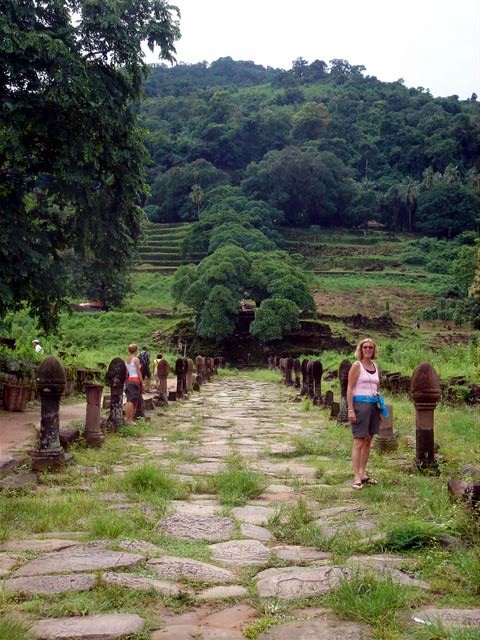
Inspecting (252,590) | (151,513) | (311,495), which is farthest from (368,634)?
(311,495)

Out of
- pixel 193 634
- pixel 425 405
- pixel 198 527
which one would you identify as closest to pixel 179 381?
pixel 425 405

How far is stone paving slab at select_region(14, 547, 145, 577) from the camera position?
3529 millimetres

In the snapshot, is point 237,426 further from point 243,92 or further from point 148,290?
point 243,92

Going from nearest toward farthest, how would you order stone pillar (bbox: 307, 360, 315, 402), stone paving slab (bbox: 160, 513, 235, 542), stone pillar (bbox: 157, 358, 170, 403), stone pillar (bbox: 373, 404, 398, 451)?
stone paving slab (bbox: 160, 513, 235, 542) < stone pillar (bbox: 373, 404, 398, 451) < stone pillar (bbox: 157, 358, 170, 403) < stone pillar (bbox: 307, 360, 315, 402)

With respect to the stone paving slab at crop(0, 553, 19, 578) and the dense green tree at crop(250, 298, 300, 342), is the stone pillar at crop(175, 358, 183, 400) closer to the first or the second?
the stone paving slab at crop(0, 553, 19, 578)

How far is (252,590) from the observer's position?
3330 mm

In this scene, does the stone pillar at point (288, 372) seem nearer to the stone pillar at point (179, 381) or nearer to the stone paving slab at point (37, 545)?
the stone pillar at point (179, 381)

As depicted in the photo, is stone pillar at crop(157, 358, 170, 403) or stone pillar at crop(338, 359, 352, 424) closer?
stone pillar at crop(338, 359, 352, 424)

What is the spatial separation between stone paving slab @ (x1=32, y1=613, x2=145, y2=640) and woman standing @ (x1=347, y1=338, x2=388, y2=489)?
3601 millimetres

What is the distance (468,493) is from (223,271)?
37450mm

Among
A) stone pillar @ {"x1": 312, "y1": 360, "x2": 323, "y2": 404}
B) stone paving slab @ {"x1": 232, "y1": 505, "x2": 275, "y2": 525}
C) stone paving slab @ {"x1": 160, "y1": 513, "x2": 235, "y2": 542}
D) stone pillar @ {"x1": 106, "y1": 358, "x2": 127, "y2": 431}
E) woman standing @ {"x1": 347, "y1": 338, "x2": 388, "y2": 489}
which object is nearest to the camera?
stone paving slab @ {"x1": 160, "y1": 513, "x2": 235, "y2": 542}

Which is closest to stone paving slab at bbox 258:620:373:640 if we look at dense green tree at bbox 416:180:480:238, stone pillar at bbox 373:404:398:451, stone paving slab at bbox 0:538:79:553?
stone paving slab at bbox 0:538:79:553

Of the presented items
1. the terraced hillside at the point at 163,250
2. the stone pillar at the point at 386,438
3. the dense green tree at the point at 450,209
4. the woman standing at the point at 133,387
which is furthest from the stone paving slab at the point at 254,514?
the dense green tree at the point at 450,209

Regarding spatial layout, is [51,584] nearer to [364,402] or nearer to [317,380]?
[364,402]
